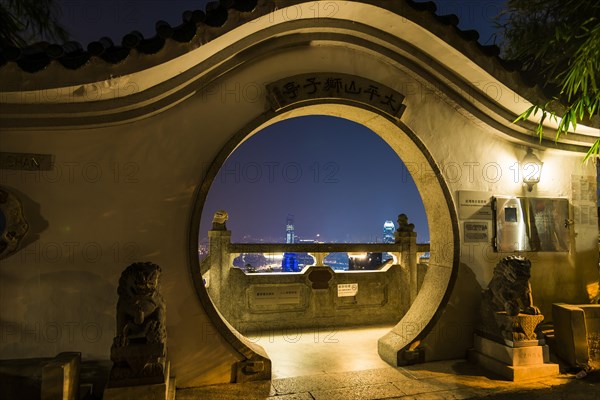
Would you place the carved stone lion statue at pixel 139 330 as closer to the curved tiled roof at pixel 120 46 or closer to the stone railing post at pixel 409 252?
the curved tiled roof at pixel 120 46

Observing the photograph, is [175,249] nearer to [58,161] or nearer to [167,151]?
[167,151]

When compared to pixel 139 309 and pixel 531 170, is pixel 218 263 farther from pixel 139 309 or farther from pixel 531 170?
pixel 531 170

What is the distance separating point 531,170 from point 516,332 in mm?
3067

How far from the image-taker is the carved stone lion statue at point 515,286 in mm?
5371

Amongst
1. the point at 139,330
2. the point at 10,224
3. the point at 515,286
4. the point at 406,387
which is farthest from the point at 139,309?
the point at 515,286

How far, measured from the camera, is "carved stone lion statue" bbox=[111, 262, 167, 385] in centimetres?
388

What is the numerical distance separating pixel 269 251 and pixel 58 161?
187 inches

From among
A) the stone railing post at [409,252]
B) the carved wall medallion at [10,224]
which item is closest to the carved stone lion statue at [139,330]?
the carved wall medallion at [10,224]

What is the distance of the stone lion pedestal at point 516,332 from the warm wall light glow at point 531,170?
2027 mm

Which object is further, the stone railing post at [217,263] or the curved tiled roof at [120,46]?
the stone railing post at [217,263]

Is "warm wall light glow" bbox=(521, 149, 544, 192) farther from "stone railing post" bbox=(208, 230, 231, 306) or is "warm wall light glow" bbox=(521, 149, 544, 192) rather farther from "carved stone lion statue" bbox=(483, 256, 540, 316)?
"stone railing post" bbox=(208, 230, 231, 306)

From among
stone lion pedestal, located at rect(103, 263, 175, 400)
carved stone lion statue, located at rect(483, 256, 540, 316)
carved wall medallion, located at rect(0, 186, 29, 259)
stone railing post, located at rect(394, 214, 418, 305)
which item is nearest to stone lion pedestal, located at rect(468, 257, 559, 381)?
carved stone lion statue, located at rect(483, 256, 540, 316)

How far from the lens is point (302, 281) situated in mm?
8578

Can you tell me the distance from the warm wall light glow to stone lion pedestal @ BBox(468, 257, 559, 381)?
2.03m
